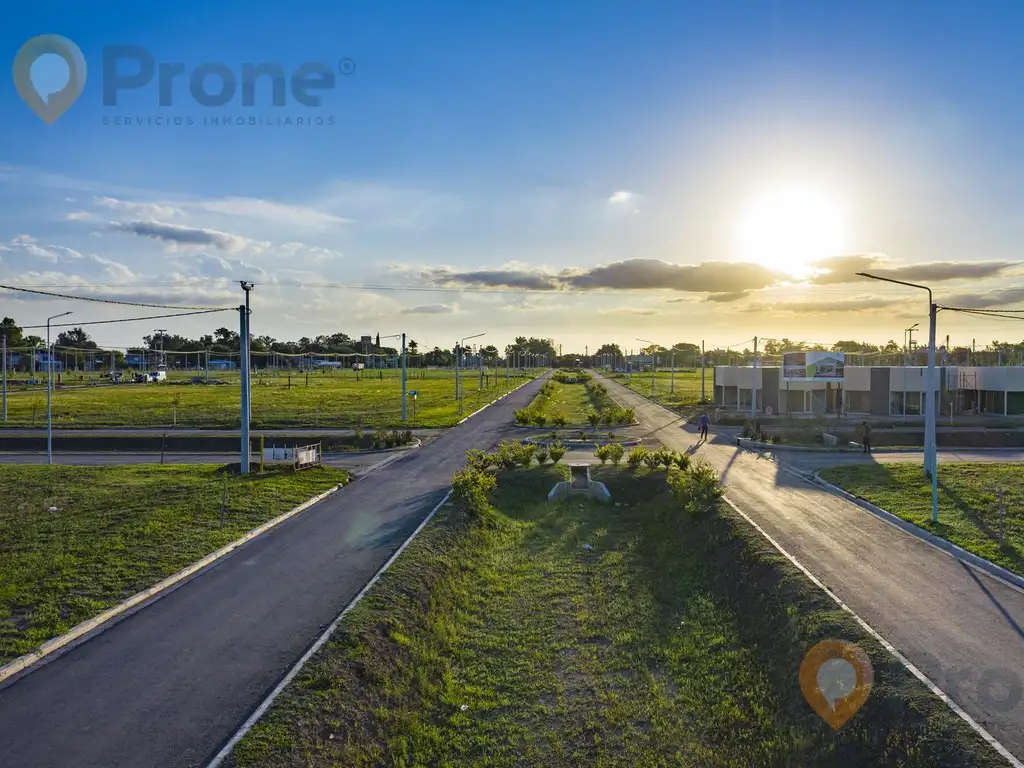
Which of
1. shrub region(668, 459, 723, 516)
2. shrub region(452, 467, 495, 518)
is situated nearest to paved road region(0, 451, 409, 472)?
shrub region(452, 467, 495, 518)

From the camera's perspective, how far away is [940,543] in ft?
56.3

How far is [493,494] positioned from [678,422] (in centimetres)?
2787

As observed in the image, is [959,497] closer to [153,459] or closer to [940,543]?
[940,543]

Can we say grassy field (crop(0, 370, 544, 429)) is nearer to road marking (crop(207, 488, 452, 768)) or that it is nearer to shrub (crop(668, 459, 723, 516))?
shrub (crop(668, 459, 723, 516))

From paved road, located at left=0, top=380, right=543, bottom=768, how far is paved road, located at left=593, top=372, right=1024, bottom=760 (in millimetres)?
10370

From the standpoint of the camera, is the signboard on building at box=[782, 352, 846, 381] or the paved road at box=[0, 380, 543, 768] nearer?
the paved road at box=[0, 380, 543, 768]

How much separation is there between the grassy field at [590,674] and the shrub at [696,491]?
79.0 inches

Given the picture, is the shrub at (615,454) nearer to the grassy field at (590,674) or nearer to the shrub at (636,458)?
the shrub at (636,458)

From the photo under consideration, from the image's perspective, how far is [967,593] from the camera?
1376cm

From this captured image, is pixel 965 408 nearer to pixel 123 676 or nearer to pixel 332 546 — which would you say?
pixel 332 546

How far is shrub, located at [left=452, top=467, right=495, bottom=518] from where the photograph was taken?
839 inches

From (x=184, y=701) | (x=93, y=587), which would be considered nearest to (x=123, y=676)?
(x=184, y=701)

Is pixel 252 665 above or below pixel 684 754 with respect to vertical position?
above

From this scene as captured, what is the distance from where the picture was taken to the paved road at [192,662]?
28.6ft
